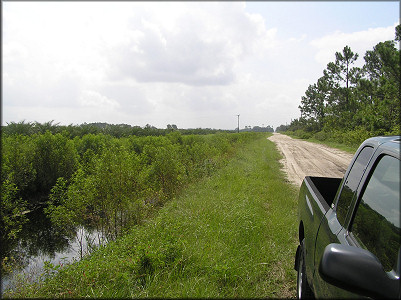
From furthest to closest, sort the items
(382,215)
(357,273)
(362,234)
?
(362,234) → (382,215) → (357,273)

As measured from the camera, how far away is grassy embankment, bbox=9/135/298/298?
119 inches

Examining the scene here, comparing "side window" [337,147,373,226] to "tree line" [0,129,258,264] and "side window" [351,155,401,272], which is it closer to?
"side window" [351,155,401,272]

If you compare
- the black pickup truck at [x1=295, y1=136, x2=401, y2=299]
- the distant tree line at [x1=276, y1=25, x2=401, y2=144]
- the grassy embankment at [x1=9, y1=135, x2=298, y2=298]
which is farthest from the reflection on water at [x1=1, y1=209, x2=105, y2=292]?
the distant tree line at [x1=276, y1=25, x2=401, y2=144]

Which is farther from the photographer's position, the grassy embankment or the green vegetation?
the green vegetation

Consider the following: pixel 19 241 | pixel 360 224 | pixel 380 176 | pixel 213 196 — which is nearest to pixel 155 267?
pixel 360 224

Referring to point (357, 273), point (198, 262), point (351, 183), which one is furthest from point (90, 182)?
point (357, 273)

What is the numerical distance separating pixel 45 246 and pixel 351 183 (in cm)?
1035

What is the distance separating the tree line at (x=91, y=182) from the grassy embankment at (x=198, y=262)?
2.75 metres

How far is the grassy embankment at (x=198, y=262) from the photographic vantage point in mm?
3016

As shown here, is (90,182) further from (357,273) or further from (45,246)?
(357,273)

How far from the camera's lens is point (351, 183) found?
2.13m

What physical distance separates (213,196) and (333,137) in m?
29.5

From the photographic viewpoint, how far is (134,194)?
8055 millimetres

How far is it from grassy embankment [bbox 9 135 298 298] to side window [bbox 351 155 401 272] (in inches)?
72.6
